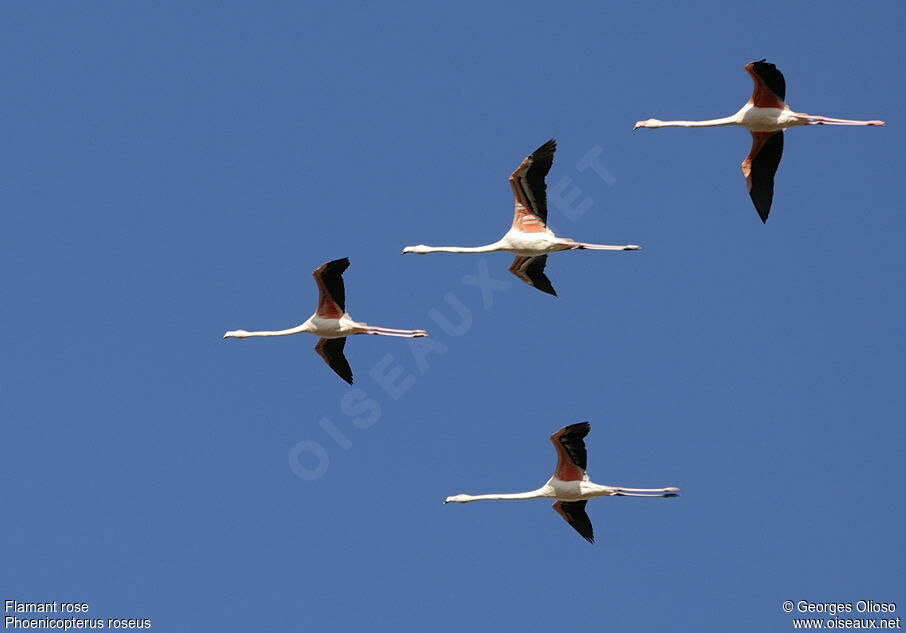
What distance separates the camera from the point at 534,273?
140ft

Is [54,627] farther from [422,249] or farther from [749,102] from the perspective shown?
[749,102]

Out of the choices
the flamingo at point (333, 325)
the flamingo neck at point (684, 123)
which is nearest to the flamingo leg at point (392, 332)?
the flamingo at point (333, 325)

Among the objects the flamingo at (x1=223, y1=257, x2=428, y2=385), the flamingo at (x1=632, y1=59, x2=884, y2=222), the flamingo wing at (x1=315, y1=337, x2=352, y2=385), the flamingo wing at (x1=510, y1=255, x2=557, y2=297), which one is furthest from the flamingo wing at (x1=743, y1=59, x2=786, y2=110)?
the flamingo wing at (x1=315, y1=337, x2=352, y2=385)

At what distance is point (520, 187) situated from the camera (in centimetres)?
4047

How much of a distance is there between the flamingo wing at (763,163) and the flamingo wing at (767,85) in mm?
896

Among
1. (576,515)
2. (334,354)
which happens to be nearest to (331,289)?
(334,354)

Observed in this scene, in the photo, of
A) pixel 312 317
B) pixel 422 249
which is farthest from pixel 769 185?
pixel 312 317

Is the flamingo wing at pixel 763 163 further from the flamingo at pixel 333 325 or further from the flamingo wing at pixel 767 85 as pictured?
the flamingo at pixel 333 325

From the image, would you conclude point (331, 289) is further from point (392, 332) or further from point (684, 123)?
point (684, 123)

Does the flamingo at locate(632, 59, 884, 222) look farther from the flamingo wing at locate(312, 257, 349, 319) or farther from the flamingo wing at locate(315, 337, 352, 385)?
the flamingo wing at locate(315, 337, 352, 385)

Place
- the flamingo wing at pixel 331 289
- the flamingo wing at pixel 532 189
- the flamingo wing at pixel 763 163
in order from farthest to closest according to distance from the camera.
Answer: the flamingo wing at pixel 331 289, the flamingo wing at pixel 763 163, the flamingo wing at pixel 532 189

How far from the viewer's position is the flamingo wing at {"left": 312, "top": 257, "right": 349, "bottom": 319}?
4134 cm

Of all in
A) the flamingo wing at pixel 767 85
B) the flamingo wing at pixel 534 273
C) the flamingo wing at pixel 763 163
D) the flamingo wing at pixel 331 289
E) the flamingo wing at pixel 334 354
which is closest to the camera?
the flamingo wing at pixel 767 85

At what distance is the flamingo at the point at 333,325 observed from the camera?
41.7 m
